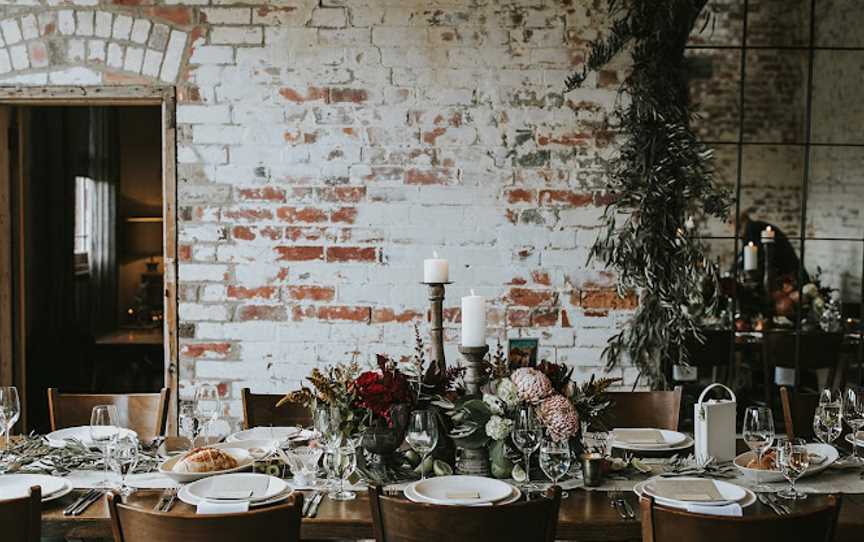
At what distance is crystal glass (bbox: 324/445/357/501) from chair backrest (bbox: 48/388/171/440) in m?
1.08

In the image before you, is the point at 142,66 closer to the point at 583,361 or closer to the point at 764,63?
the point at 583,361

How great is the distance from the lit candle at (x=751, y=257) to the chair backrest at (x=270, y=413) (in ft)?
7.81

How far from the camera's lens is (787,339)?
4613 millimetres

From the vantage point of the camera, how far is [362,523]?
2.27 metres

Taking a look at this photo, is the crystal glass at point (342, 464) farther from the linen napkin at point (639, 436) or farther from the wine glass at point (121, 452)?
the linen napkin at point (639, 436)

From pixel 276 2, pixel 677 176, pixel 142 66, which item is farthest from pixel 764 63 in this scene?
pixel 142 66

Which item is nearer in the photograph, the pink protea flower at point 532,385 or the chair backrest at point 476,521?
the chair backrest at point 476,521

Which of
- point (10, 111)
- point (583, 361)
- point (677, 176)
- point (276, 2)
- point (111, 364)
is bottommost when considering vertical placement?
point (111, 364)

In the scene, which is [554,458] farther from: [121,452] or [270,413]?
[270,413]

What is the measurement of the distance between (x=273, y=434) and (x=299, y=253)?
1247 mm

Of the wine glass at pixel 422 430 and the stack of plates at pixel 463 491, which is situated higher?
the wine glass at pixel 422 430

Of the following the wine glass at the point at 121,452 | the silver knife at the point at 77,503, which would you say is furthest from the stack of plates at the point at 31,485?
the wine glass at the point at 121,452

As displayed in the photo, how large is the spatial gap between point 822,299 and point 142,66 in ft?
11.1

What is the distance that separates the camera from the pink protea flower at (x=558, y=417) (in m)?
2.51
